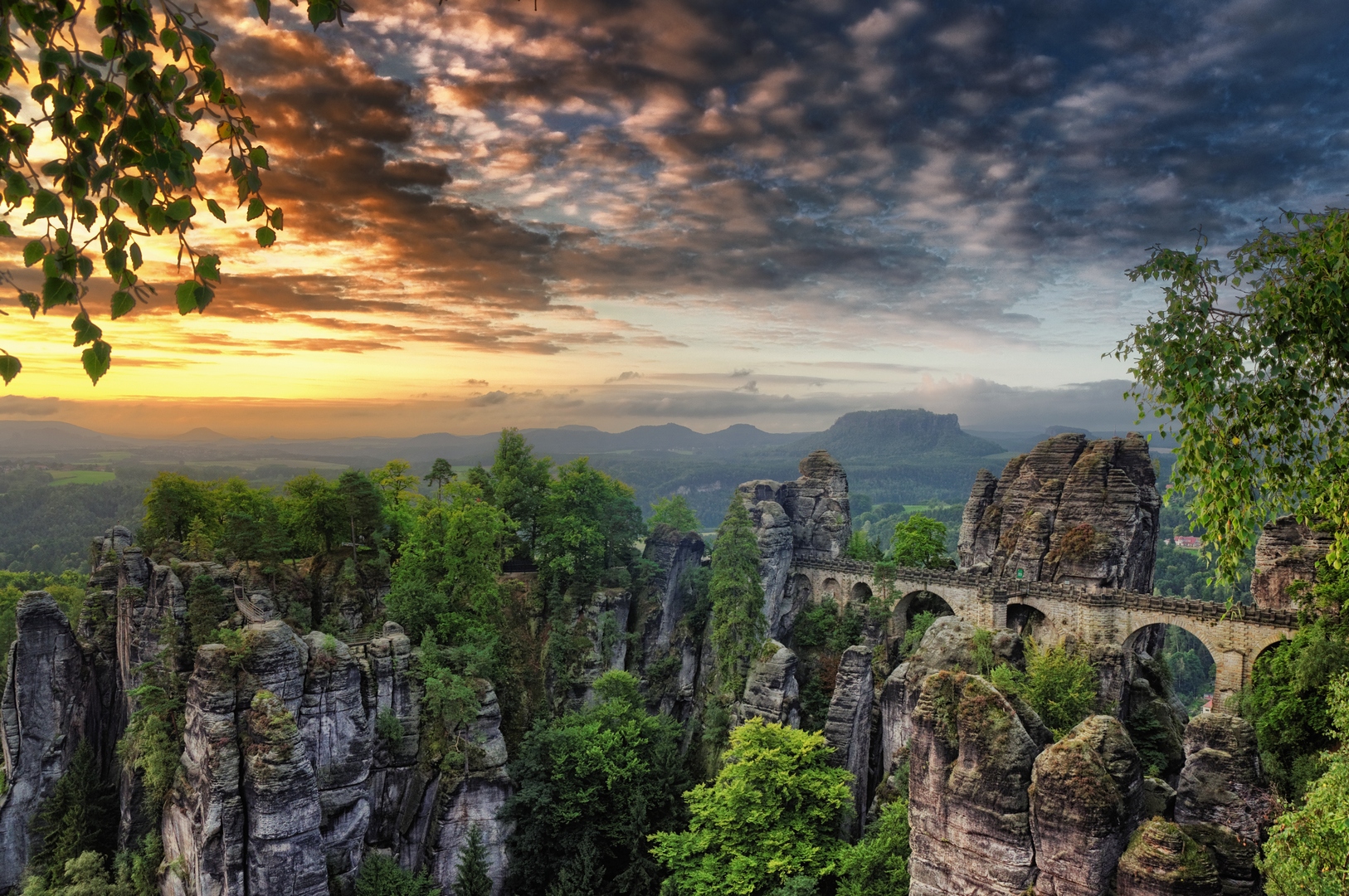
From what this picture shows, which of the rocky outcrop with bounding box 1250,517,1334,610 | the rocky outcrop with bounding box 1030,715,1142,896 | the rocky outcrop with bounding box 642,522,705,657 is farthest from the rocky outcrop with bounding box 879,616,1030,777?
the rocky outcrop with bounding box 642,522,705,657

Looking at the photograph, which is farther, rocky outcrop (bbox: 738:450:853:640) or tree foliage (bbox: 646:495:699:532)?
tree foliage (bbox: 646:495:699:532)

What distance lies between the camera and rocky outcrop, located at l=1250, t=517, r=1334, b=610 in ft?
104

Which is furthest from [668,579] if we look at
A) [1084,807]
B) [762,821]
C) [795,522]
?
[1084,807]

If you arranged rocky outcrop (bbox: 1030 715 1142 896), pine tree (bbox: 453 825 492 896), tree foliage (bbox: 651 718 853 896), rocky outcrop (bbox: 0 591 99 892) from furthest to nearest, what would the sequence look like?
rocky outcrop (bbox: 0 591 99 892) < pine tree (bbox: 453 825 492 896) < tree foliage (bbox: 651 718 853 896) < rocky outcrop (bbox: 1030 715 1142 896)

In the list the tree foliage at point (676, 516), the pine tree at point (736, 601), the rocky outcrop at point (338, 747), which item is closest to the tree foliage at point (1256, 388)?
the rocky outcrop at point (338, 747)

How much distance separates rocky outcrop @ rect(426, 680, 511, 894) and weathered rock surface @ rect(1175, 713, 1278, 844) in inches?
949

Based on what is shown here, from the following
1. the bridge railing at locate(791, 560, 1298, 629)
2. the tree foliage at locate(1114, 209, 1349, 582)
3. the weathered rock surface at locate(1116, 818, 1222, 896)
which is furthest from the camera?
the bridge railing at locate(791, 560, 1298, 629)

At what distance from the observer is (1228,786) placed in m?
16.9

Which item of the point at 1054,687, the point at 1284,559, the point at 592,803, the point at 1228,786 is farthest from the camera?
the point at 1284,559

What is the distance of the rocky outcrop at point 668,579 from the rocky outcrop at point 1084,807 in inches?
1167

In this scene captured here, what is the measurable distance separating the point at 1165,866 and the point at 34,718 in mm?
42073

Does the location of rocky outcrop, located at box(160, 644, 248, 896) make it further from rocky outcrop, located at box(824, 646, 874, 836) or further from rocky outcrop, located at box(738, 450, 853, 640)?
rocky outcrop, located at box(738, 450, 853, 640)

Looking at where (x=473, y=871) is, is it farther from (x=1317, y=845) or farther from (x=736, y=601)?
(x=1317, y=845)

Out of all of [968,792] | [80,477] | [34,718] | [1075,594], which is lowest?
[80,477]
